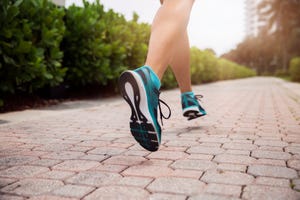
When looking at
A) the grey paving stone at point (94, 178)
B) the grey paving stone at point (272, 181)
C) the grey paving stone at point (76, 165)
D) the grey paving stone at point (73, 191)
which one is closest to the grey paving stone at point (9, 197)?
the grey paving stone at point (73, 191)

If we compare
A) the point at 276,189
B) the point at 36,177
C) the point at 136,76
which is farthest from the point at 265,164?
the point at 36,177

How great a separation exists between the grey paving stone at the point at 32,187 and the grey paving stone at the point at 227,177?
2.07ft

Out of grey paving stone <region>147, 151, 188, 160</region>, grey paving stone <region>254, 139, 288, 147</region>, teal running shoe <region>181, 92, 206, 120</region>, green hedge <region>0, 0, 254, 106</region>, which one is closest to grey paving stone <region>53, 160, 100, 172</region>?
grey paving stone <region>147, 151, 188, 160</region>

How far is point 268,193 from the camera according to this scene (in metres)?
1.33

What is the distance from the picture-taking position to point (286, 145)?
2.24 metres

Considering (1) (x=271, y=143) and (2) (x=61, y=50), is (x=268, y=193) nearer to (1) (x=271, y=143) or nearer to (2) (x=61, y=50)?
(1) (x=271, y=143)

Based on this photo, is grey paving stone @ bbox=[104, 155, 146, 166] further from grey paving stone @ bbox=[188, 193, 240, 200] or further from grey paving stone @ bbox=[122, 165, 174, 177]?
grey paving stone @ bbox=[188, 193, 240, 200]

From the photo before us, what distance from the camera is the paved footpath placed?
1.35m

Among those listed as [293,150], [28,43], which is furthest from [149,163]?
[28,43]

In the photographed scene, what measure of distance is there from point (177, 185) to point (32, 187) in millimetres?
583

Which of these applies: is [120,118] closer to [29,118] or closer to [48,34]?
[29,118]

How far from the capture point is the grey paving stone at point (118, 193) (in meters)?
1.29

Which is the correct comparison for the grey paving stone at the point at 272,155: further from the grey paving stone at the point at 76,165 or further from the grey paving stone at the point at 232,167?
the grey paving stone at the point at 76,165

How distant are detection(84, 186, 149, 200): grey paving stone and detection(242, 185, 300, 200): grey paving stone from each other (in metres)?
0.39
